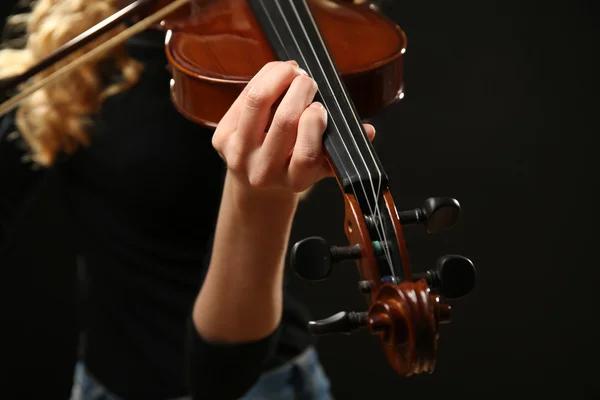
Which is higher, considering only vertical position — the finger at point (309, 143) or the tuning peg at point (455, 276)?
the finger at point (309, 143)

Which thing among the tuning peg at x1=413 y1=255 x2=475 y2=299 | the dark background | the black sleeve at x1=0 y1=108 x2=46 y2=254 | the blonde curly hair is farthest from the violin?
the dark background

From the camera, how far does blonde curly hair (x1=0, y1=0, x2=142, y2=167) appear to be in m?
0.86

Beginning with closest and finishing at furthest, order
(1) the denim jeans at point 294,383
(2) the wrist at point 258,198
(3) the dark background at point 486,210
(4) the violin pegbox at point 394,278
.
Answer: (4) the violin pegbox at point 394,278 → (2) the wrist at point 258,198 → (1) the denim jeans at point 294,383 → (3) the dark background at point 486,210

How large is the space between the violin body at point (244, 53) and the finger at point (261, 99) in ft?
0.31

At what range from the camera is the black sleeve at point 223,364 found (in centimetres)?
67

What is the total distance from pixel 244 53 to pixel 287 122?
0.64 ft

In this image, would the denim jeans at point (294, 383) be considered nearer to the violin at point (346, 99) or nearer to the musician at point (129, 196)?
the musician at point (129, 196)

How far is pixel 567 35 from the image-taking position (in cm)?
143

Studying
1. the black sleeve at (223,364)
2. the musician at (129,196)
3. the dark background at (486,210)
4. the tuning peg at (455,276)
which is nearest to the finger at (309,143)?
the tuning peg at (455,276)

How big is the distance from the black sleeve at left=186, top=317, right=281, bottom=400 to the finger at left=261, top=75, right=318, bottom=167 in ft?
0.82

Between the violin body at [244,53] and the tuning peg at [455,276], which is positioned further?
the violin body at [244,53]

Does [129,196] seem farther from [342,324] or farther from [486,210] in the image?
[486,210]

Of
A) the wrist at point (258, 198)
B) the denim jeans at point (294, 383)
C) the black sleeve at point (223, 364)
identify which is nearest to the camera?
the wrist at point (258, 198)

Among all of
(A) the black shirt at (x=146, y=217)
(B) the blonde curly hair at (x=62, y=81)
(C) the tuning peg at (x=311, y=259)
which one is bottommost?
(A) the black shirt at (x=146, y=217)
